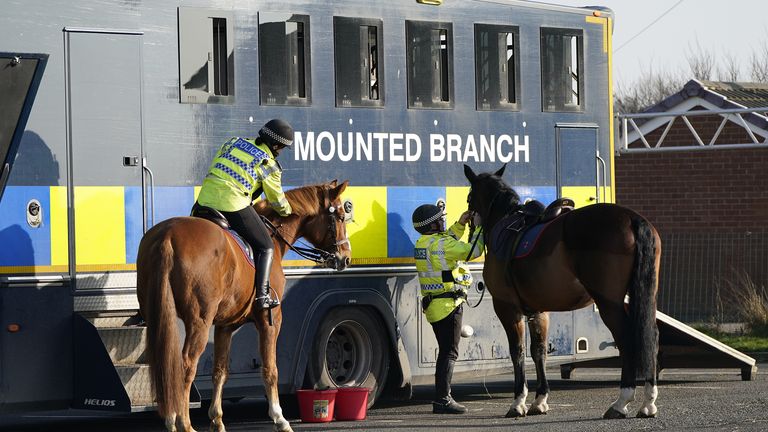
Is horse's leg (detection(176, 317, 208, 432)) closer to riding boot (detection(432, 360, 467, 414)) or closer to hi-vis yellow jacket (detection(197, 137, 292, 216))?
hi-vis yellow jacket (detection(197, 137, 292, 216))

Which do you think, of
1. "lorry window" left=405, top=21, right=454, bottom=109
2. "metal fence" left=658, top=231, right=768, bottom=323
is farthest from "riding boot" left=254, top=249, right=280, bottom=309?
"metal fence" left=658, top=231, right=768, bottom=323

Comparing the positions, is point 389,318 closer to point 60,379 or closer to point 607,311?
point 607,311

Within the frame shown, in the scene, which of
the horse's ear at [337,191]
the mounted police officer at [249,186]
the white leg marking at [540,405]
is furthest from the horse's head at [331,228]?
the white leg marking at [540,405]

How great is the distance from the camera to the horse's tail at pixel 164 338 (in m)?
9.99

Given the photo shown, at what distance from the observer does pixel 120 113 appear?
1173cm

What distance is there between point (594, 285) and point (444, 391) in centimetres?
184

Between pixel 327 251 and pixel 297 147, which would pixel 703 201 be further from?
pixel 327 251

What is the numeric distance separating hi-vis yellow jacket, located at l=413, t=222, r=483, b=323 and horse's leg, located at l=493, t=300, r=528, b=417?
0.41 meters

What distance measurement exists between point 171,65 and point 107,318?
2.24 meters

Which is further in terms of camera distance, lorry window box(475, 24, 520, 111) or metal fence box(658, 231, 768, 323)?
metal fence box(658, 231, 768, 323)

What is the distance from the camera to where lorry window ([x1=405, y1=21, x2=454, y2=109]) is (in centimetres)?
1357

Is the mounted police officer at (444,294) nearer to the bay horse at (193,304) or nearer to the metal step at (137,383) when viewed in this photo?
the bay horse at (193,304)

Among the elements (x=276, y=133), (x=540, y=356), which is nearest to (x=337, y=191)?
(x=276, y=133)

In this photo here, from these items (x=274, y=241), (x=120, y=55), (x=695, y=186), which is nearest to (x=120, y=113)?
(x=120, y=55)
